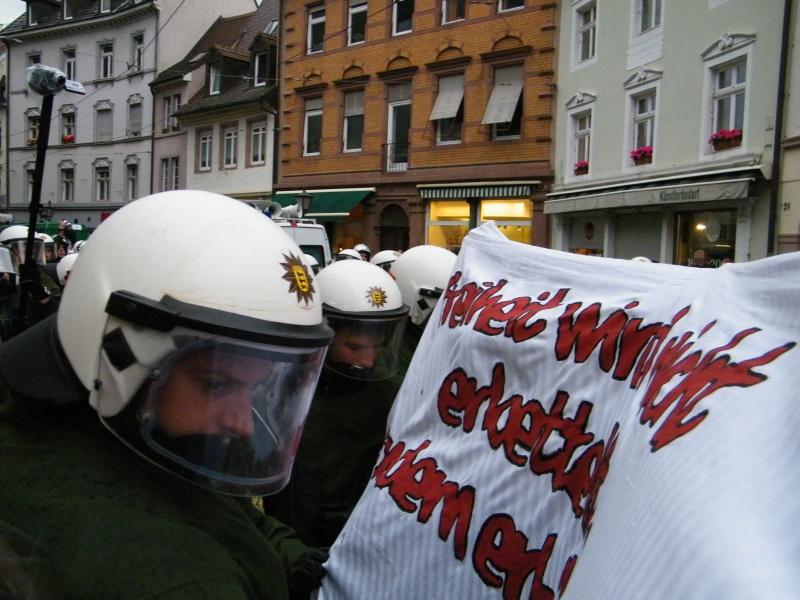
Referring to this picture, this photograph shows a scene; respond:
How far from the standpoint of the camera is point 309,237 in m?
13.0

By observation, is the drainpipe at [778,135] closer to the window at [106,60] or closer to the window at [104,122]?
the window at [104,122]

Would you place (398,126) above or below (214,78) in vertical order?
below

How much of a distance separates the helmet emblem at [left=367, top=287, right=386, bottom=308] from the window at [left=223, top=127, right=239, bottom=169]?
2230 cm

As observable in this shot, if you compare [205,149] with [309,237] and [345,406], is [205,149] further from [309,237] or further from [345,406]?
[345,406]

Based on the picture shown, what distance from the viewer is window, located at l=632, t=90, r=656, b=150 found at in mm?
13898

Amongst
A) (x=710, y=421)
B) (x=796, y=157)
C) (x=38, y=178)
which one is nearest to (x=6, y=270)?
(x=38, y=178)

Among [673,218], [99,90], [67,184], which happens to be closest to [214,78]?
[99,90]

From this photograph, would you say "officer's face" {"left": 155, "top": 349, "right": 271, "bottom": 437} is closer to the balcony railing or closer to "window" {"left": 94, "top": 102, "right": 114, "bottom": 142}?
the balcony railing

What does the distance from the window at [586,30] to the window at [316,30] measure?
871 cm

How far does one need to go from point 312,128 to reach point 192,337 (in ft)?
70.5

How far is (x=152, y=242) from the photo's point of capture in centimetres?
143

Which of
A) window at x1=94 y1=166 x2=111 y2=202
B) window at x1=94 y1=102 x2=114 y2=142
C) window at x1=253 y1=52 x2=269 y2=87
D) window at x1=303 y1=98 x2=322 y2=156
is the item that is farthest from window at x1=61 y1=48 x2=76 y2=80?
window at x1=303 y1=98 x2=322 y2=156

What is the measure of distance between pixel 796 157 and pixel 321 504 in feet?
36.6

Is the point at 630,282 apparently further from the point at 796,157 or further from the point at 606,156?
the point at 606,156
